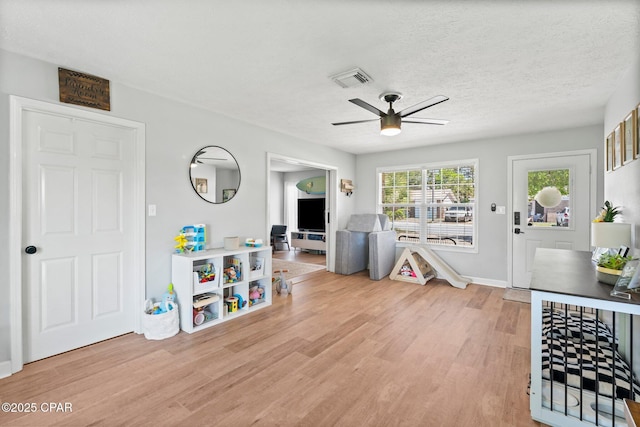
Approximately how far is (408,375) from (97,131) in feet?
10.8

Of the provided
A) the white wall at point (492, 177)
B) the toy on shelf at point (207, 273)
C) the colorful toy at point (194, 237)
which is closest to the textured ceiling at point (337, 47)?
the white wall at point (492, 177)

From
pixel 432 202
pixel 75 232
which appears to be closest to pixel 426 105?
pixel 432 202

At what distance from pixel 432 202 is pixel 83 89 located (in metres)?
5.00

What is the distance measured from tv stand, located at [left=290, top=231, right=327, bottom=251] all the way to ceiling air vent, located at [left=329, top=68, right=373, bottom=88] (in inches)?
204

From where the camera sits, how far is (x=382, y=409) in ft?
5.86

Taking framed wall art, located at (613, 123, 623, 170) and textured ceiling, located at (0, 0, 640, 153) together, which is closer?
textured ceiling, located at (0, 0, 640, 153)

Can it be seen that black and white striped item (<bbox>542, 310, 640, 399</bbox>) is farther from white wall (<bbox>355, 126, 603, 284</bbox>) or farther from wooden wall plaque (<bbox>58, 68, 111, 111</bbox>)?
wooden wall plaque (<bbox>58, 68, 111, 111</bbox>)

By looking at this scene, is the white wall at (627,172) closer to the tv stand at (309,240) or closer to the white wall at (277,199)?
the tv stand at (309,240)

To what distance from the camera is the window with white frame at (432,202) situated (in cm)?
494

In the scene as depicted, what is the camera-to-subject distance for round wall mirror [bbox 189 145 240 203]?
3277mm

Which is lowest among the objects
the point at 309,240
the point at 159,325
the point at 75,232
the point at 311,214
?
Answer: the point at 159,325

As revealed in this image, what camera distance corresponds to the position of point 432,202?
5.29 m

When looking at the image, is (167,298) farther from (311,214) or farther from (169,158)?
(311,214)

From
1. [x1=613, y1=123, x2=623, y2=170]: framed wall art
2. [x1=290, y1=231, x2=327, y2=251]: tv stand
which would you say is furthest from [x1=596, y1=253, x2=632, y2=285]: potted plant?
[x1=290, y1=231, x2=327, y2=251]: tv stand
